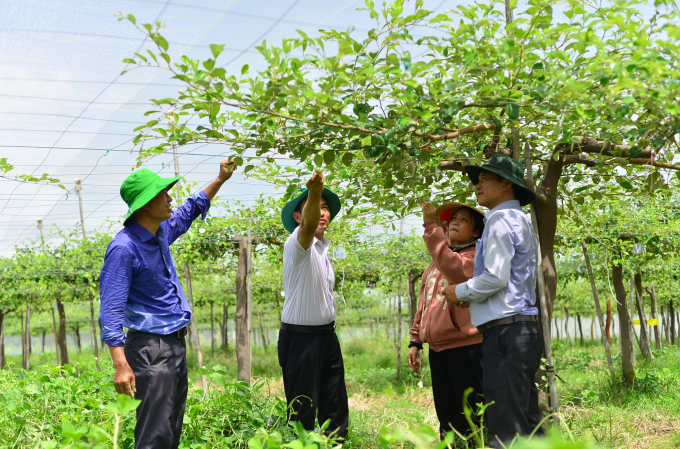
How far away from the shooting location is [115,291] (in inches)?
85.7

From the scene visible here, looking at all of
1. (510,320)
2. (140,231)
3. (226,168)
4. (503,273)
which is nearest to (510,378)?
(510,320)

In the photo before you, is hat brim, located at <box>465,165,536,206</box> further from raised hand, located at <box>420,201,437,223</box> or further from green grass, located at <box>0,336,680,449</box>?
green grass, located at <box>0,336,680,449</box>

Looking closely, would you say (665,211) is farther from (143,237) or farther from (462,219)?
(143,237)

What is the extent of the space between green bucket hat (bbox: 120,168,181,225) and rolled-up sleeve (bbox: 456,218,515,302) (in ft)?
4.46

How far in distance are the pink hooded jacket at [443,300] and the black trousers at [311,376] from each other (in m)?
0.52

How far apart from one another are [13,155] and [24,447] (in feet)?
9.59

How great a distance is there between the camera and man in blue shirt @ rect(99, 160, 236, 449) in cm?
216

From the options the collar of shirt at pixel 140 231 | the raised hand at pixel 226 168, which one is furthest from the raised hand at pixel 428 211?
the collar of shirt at pixel 140 231

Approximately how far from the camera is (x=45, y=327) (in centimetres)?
2259

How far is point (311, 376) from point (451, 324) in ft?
2.43

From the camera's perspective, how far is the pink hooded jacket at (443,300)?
2432 mm

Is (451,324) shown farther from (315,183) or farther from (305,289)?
(315,183)

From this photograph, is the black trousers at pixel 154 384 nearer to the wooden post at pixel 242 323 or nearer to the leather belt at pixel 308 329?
the leather belt at pixel 308 329

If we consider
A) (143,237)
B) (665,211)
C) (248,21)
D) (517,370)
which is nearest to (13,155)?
(248,21)
